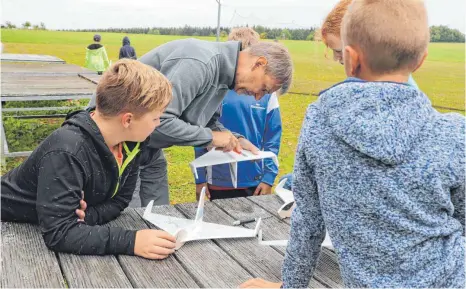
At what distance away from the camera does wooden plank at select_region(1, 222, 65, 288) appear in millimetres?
1471

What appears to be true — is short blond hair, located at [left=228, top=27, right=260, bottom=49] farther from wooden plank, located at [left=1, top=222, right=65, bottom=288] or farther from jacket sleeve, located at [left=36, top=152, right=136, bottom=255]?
wooden plank, located at [left=1, top=222, right=65, bottom=288]

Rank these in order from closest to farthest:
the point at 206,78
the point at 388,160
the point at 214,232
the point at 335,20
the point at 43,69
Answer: the point at 388,160 < the point at 214,232 < the point at 335,20 < the point at 206,78 < the point at 43,69

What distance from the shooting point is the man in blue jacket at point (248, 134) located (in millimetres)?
3262

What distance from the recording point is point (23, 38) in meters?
39.8

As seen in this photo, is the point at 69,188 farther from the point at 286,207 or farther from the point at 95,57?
the point at 95,57

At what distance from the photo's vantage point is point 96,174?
5.97 feet

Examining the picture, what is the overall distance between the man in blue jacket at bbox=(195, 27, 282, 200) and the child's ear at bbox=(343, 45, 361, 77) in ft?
6.69

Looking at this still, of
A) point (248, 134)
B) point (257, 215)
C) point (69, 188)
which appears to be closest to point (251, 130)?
point (248, 134)

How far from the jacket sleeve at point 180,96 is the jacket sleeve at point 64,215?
81cm

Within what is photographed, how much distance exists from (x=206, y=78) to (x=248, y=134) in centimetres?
86

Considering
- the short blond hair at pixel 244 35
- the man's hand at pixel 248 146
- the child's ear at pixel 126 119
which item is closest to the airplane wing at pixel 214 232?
the child's ear at pixel 126 119

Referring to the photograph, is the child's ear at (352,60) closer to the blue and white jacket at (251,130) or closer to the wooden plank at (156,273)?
the wooden plank at (156,273)

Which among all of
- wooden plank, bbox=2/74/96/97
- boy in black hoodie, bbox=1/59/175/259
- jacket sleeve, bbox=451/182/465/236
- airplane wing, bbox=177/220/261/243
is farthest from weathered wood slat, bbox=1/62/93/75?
jacket sleeve, bbox=451/182/465/236

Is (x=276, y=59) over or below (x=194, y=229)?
over
